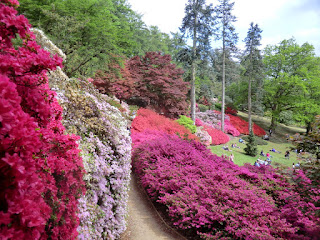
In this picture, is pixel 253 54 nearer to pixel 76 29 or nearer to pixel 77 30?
pixel 77 30

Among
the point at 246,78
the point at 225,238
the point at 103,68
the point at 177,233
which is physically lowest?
Result: the point at 177,233

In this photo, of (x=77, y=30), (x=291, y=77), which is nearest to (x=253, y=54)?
(x=291, y=77)

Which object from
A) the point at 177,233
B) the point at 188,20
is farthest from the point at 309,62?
the point at 177,233

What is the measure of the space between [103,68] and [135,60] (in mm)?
5249

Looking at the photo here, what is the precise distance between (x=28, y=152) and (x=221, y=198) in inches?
197

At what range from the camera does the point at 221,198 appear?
5379 mm

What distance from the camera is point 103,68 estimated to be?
1219 cm

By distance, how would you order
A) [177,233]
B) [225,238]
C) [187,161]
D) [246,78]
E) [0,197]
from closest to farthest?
[0,197]
[225,238]
[177,233]
[187,161]
[246,78]

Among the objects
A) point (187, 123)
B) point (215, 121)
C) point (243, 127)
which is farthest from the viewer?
point (243, 127)

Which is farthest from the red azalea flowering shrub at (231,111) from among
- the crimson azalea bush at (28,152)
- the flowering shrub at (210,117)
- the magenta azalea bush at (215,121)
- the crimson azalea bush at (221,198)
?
the crimson azalea bush at (28,152)

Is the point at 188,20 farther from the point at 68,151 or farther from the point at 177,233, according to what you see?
the point at 68,151

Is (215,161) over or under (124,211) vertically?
over

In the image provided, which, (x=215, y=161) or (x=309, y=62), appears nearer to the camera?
(x=215, y=161)

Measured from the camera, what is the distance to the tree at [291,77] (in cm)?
2319
